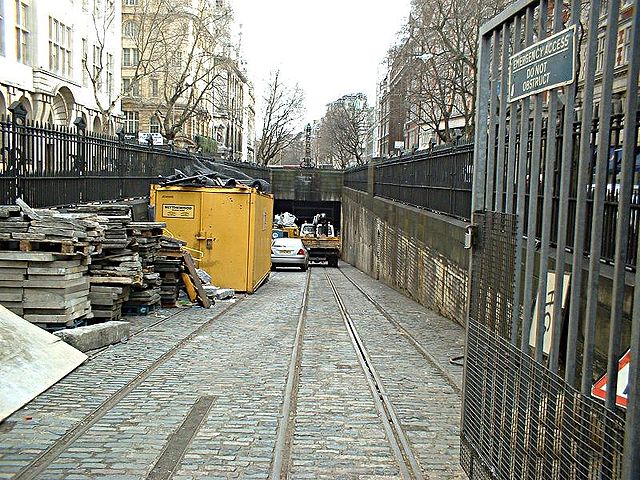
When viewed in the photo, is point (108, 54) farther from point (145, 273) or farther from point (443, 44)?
point (145, 273)

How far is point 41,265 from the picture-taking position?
9516 millimetres

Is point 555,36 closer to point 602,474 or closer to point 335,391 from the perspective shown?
point 602,474

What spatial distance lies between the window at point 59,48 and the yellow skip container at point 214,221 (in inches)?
789

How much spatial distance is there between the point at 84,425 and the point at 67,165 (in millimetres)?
9297

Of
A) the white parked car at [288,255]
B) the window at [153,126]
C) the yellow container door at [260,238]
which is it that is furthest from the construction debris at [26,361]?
the window at [153,126]

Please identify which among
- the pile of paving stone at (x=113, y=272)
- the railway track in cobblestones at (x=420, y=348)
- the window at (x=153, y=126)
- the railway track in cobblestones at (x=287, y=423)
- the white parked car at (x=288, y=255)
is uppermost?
the window at (x=153, y=126)

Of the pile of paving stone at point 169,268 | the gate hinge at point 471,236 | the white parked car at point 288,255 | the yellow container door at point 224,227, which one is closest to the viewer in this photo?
the gate hinge at point 471,236

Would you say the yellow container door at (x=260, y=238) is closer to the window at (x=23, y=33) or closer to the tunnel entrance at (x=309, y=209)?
the window at (x=23, y=33)

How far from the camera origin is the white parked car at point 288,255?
32469 mm

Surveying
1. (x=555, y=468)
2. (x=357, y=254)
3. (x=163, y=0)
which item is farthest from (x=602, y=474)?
(x=163, y=0)

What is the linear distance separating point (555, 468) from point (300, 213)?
197 feet

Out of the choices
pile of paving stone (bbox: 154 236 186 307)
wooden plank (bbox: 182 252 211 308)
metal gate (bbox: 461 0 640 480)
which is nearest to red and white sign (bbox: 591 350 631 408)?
metal gate (bbox: 461 0 640 480)

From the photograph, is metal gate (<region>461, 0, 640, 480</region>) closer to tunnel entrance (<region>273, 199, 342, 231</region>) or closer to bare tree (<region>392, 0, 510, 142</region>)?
bare tree (<region>392, 0, 510, 142</region>)

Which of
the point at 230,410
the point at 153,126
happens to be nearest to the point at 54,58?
the point at 153,126
